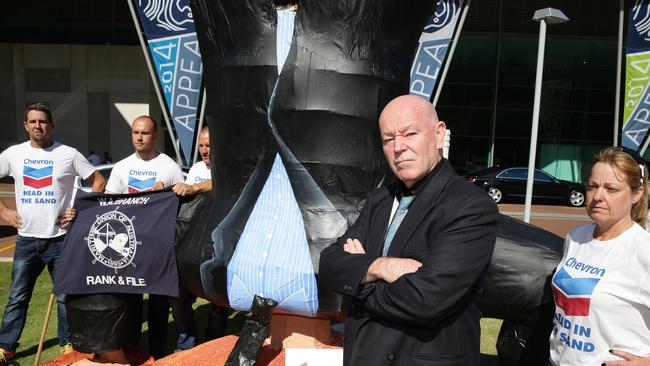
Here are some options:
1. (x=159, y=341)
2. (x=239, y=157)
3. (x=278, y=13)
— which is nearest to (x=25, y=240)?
(x=159, y=341)

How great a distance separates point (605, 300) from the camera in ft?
6.43

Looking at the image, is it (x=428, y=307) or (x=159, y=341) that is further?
(x=159, y=341)

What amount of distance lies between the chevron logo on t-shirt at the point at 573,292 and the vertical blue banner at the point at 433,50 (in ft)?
27.3

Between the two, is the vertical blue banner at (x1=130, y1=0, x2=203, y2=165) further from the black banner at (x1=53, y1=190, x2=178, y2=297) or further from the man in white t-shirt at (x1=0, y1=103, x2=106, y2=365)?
the black banner at (x1=53, y1=190, x2=178, y2=297)

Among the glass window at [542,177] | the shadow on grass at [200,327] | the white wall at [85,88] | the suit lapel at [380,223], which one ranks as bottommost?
the shadow on grass at [200,327]

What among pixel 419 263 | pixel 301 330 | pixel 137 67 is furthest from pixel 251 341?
pixel 137 67

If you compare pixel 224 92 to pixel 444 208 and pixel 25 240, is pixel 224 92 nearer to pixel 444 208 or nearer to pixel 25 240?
pixel 444 208

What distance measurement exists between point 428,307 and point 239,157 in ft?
3.95

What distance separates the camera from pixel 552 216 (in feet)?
47.7

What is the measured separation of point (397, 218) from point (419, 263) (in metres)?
0.20

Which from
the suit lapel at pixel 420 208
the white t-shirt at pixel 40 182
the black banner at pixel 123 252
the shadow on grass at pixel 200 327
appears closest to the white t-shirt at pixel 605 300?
the suit lapel at pixel 420 208

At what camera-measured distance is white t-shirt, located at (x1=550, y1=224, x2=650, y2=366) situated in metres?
1.93

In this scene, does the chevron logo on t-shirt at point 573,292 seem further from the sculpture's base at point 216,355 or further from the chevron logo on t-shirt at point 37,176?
the chevron logo on t-shirt at point 37,176

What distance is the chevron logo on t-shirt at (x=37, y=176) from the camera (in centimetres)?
396
